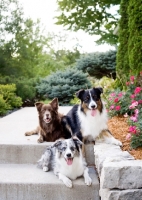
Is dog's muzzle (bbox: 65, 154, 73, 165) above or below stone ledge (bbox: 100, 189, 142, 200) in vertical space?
above

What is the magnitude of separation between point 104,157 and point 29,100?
9.15m

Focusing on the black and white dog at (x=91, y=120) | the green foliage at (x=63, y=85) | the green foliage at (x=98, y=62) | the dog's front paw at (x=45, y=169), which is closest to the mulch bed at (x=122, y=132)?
the black and white dog at (x=91, y=120)

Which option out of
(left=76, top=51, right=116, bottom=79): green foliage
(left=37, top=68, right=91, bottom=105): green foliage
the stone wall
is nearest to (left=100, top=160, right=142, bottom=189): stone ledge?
the stone wall

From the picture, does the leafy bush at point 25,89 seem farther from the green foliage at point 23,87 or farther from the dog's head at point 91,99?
the dog's head at point 91,99

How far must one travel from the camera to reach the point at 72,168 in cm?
419

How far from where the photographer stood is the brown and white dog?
5047 mm

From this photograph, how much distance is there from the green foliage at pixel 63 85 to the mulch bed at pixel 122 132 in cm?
537

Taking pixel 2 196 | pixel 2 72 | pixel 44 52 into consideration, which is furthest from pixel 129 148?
pixel 44 52

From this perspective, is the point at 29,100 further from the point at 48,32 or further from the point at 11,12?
the point at 48,32

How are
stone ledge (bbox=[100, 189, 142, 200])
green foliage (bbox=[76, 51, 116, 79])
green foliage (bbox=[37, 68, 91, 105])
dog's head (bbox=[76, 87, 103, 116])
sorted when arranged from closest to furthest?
stone ledge (bbox=[100, 189, 142, 200]) < dog's head (bbox=[76, 87, 103, 116]) < green foliage (bbox=[37, 68, 91, 105]) < green foliage (bbox=[76, 51, 116, 79])

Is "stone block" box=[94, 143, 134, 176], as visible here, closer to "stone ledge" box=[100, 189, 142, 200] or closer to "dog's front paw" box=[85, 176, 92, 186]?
"dog's front paw" box=[85, 176, 92, 186]

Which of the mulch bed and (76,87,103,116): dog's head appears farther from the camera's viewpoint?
(76,87,103,116): dog's head

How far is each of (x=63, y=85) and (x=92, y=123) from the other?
291 inches

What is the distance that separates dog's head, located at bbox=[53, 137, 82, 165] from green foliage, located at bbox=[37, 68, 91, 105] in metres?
7.80
